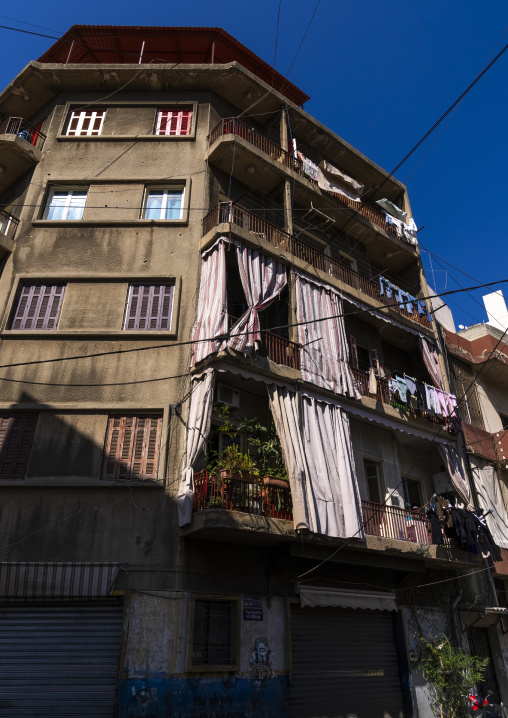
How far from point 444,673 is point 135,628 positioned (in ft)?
26.0

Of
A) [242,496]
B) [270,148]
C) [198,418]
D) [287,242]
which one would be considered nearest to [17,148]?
[270,148]

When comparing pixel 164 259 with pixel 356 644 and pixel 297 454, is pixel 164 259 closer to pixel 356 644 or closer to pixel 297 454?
pixel 297 454

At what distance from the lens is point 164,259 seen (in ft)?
43.5

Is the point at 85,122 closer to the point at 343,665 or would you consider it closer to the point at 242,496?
the point at 242,496

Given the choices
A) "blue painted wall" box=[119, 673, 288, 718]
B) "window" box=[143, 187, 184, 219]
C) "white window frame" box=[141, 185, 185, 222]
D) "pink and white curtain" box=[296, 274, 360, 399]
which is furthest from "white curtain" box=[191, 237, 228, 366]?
"blue painted wall" box=[119, 673, 288, 718]

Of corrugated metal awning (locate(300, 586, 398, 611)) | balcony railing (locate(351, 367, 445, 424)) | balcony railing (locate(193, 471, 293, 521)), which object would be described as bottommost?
corrugated metal awning (locate(300, 586, 398, 611))

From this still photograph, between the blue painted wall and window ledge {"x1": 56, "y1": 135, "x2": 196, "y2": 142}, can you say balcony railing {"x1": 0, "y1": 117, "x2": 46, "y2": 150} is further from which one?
the blue painted wall

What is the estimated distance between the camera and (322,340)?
13.6 m

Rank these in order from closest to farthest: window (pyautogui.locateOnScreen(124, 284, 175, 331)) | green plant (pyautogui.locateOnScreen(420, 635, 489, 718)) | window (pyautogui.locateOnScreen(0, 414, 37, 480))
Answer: window (pyautogui.locateOnScreen(0, 414, 37, 480)) < green plant (pyautogui.locateOnScreen(420, 635, 489, 718)) < window (pyautogui.locateOnScreen(124, 284, 175, 331))

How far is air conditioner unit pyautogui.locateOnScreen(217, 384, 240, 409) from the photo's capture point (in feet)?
38.0

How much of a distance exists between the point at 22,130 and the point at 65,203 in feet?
11.5

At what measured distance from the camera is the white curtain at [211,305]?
37.4ft

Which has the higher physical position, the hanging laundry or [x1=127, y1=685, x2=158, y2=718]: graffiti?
the hanging laundry

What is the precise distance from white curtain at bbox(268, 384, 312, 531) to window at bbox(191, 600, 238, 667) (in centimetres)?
218
